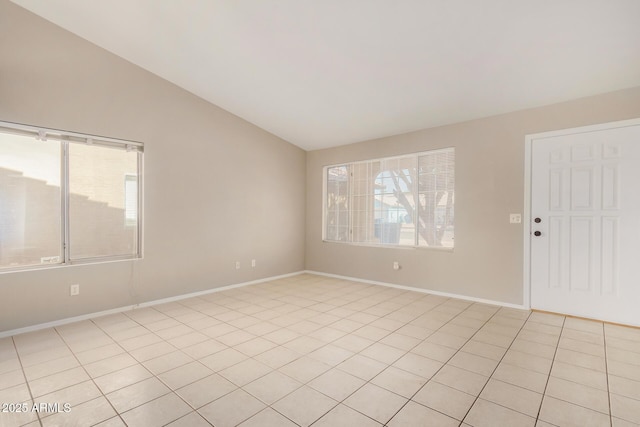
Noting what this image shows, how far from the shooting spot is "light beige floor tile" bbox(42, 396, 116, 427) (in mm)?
1757

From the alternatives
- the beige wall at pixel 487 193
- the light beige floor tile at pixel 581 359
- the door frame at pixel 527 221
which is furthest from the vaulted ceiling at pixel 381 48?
the light beige floor tile at pixel 581 359

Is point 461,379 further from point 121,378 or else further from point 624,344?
point 121,378

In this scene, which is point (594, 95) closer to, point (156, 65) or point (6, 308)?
point (156, 65)

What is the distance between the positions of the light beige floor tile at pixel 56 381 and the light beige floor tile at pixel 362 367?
1.91 metres

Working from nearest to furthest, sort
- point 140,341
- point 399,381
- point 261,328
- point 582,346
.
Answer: point 399,381
point 582,346
point 140,341
point 261,328

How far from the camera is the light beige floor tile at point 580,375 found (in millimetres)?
2164

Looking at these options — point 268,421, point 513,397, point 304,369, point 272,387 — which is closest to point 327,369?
point 304,369

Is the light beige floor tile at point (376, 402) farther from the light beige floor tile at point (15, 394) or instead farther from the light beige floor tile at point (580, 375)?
the light beige floor tile at point (15, 394)

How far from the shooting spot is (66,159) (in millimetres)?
3391

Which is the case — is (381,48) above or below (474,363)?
above

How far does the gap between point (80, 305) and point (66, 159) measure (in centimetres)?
163

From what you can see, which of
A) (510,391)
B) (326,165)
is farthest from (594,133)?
→ (326,165)

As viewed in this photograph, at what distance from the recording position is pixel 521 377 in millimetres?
2242

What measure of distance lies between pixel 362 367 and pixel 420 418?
65cm
